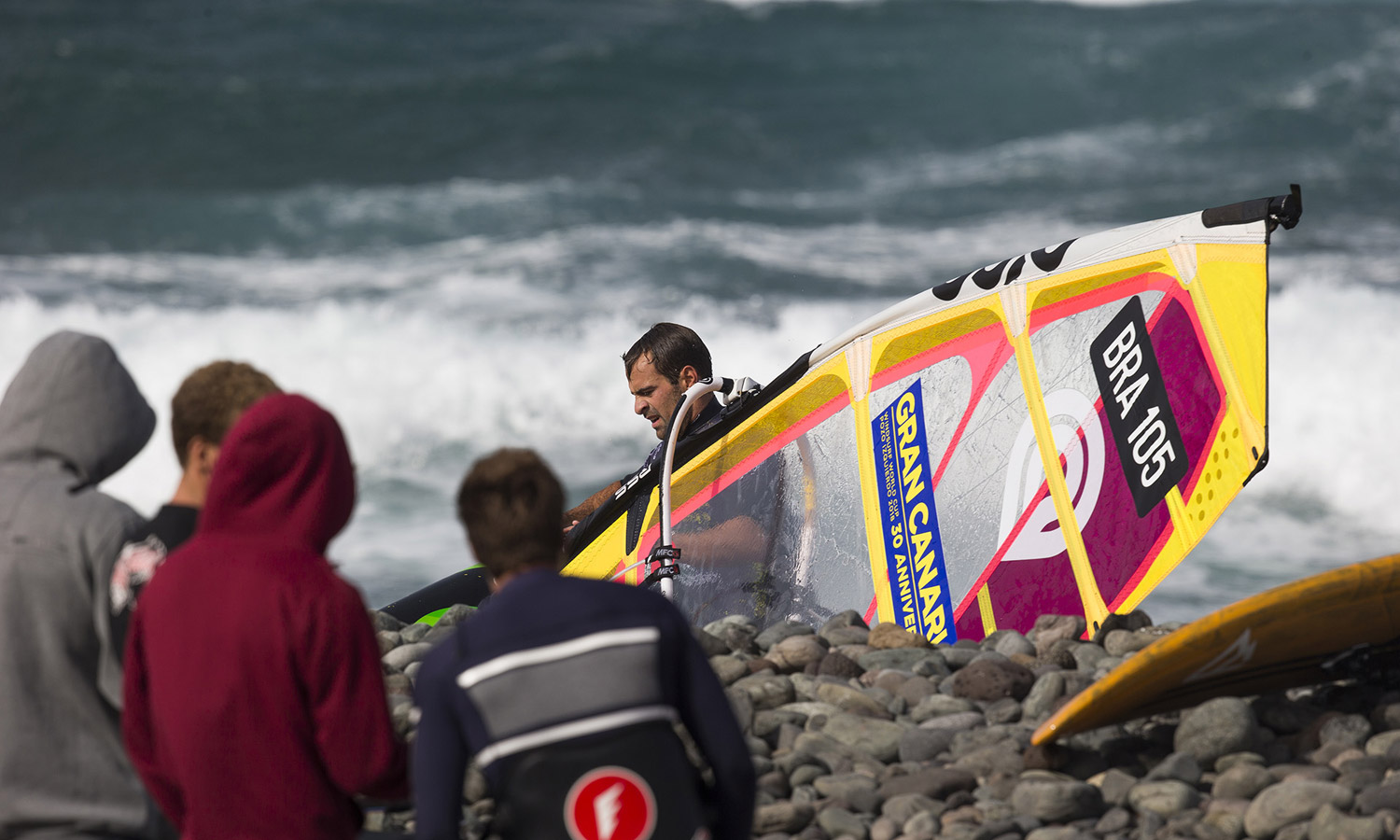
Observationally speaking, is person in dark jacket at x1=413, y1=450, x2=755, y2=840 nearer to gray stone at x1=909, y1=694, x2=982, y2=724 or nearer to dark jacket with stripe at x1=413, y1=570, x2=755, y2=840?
dark jacket with stripe at x1=413, y1=570, x2=755, y2=840

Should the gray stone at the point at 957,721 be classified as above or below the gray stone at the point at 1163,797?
above

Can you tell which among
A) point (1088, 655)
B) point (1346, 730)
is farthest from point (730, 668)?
point (1346, 730)

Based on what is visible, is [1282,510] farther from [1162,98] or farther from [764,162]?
[1162,98]

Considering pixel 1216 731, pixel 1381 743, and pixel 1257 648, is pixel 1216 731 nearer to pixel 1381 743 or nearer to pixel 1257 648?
pixel 1257 648

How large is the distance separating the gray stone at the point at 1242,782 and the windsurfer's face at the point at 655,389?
2296mm

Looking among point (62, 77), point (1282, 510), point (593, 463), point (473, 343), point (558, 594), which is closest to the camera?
point (558, 594)

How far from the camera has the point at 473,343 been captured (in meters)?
13.1

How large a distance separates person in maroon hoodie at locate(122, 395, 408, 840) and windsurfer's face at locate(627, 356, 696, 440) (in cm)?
287

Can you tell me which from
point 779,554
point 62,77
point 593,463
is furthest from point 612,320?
point 62,77

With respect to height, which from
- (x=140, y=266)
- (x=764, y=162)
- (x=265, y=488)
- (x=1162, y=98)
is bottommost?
(x=265, y=488)

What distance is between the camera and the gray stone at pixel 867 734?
3.20m

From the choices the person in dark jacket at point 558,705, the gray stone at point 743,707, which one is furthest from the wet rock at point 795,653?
the person in dark jacket at point 558,705

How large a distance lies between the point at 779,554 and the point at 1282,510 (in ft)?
19.0

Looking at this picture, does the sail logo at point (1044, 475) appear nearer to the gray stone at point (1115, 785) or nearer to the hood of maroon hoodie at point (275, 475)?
the gray stone at point (1115, 785)
